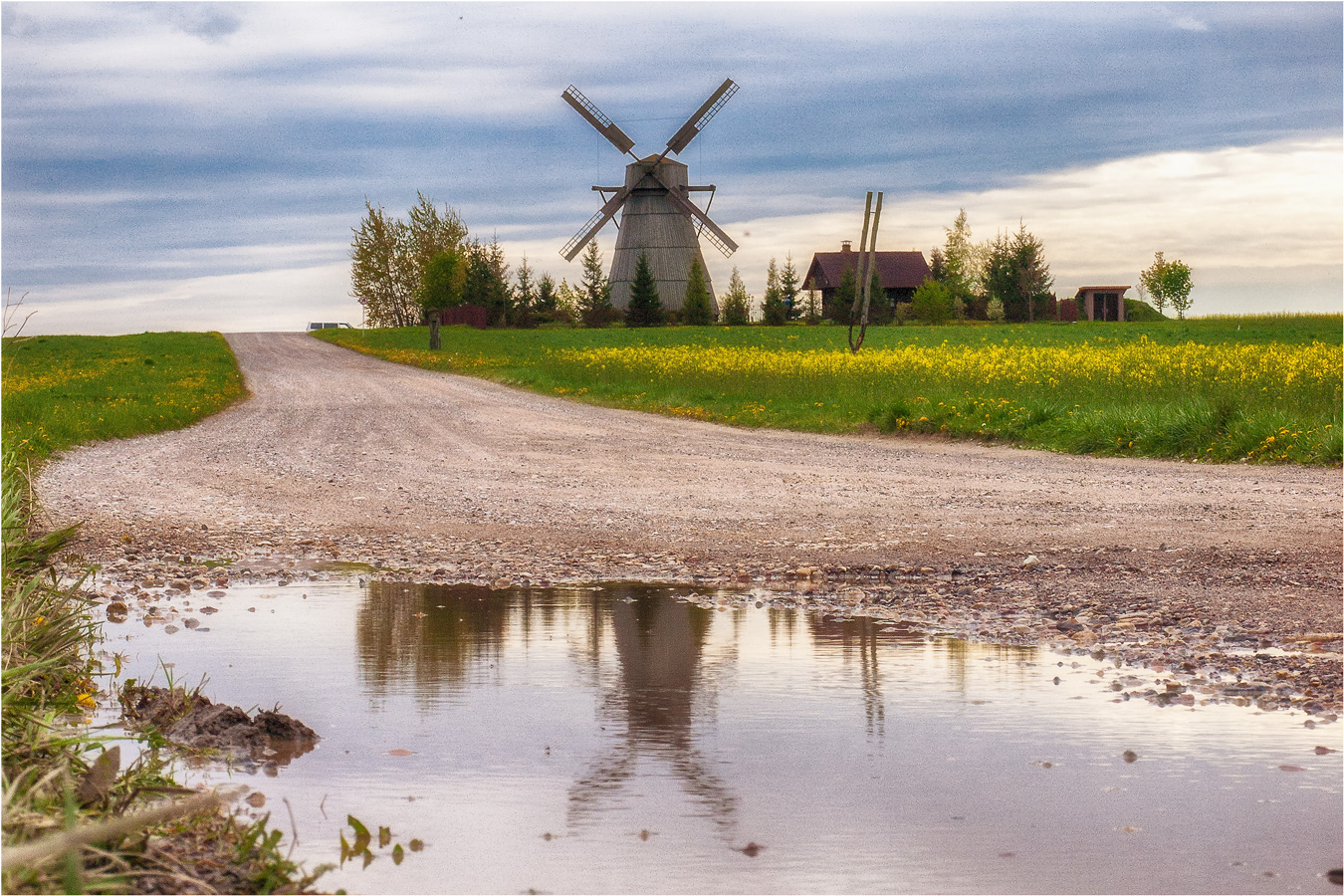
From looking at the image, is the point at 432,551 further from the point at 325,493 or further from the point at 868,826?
the point at 868,826

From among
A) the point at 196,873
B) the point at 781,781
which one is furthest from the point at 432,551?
the point at 196,873

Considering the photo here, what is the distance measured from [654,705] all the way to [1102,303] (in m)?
105

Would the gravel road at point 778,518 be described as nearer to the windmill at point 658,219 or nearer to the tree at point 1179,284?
the windmill at point 658,219

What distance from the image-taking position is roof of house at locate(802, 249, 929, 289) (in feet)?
341

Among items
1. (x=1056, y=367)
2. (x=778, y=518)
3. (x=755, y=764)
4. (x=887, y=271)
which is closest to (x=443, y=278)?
(x=887, y=271)

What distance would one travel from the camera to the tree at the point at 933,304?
291ft

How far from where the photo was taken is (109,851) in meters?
3.26

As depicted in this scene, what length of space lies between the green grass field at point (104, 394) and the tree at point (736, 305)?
Result: 114 ft

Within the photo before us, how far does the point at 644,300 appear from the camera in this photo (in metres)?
73.1

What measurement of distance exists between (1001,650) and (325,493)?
846 cm

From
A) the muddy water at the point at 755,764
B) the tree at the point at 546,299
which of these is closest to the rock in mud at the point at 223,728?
the muddy water at the point at 755,764

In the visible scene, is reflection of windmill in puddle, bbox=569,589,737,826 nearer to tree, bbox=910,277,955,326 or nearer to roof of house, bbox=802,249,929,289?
tree, bbox=910,277,955,326

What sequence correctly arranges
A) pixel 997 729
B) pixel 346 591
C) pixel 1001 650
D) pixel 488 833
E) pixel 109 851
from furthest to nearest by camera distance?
pixel 346 591 → pixel 1001 650 → pixel 997 729 → pixel 488 833 → pixel 109 851

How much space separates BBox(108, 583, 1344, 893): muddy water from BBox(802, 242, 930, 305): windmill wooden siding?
96.5 meters
